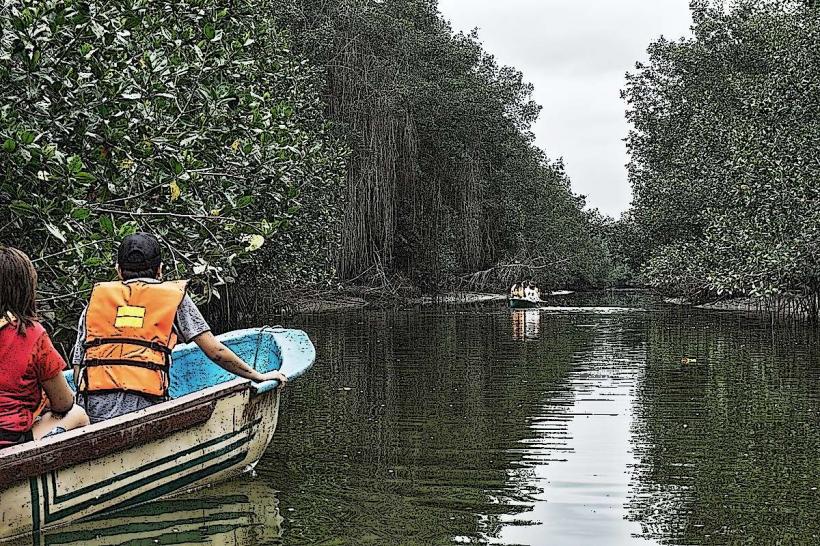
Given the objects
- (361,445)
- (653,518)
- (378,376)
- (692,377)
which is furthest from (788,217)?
(653,518)

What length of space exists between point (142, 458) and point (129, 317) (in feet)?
2.50

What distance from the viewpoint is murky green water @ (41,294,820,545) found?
17.7ft

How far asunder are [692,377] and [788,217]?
31.0ft

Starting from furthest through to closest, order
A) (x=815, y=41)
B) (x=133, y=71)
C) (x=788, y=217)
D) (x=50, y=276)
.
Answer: (x=788, y=217)
(x=815, y=41)
(x=133, y=71)
(x=50, y=276)

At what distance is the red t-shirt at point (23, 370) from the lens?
15.0 feet

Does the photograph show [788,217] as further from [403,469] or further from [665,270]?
[403,469]

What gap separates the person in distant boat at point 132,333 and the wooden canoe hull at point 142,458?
0.21m

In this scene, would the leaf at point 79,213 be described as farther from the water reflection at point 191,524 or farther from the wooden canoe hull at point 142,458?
the water reflection at point 191,524

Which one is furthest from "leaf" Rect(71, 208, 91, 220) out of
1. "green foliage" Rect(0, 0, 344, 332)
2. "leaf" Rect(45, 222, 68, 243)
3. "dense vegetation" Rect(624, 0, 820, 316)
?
"dense vegetation" Rect(624, 0, 820, 316)

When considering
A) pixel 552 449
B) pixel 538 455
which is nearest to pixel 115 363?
pixel 538 455

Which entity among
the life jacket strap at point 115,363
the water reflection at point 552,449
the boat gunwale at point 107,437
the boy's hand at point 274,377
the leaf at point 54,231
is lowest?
the water reflection at point 552,449

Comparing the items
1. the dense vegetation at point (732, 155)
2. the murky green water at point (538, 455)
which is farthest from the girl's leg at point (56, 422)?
the dense vegetation at point (732, 155)

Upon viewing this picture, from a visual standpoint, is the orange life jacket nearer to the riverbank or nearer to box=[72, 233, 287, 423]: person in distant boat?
box=[72, 233, 287, 423]: person in distant boat

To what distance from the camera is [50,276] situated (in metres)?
7.60
